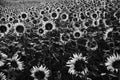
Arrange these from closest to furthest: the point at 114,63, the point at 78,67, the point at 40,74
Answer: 1. the point at 114,63
2. the point at 78,67
3. the point at 40,74

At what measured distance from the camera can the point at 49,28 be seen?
6676mm

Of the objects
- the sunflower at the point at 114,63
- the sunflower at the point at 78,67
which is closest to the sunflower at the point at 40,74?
the sunflower at the point at 78,67

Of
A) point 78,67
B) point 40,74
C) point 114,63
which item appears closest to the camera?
point 114,63

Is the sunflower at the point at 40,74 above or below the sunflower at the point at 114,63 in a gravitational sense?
above

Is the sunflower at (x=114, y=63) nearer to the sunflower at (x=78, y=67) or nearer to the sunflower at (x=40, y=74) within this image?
the sunflower at (x=78, y=67)

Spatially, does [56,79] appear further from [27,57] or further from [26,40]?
[26,40]

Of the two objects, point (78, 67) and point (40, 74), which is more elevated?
point (40, 74)

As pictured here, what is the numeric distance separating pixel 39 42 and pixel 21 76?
1207 mm

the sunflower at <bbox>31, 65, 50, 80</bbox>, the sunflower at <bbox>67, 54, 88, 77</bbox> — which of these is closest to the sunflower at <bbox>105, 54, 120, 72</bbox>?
the sunflower at <bbox>67, 54, 88, 77</bbox>

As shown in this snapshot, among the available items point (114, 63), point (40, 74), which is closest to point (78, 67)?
point (114, 63)

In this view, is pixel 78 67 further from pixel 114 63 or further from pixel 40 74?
pixel 40 74

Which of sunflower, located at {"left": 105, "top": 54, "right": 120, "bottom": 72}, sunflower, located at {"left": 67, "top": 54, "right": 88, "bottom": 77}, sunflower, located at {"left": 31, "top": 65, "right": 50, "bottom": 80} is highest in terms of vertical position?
sunflower, located at {"left": 31, "top": 65, "right": 50, "bottom": 80}

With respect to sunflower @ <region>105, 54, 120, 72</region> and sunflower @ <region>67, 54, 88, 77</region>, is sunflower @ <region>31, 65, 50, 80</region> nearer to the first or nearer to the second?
sunflower @ <region>67, 54, 88, 77</region>

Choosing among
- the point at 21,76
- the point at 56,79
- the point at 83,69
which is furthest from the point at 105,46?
the point at 83,69
